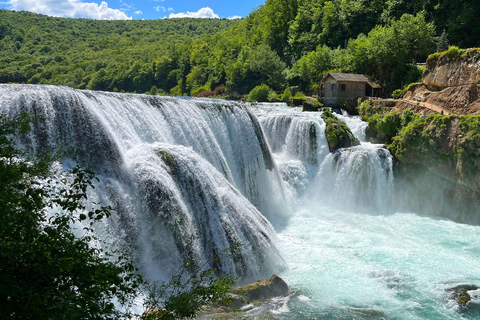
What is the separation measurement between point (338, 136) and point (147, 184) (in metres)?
13.5

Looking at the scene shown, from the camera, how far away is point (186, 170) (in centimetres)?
1109

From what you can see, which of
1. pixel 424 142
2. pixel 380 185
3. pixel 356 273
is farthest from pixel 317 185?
pixel 356 273

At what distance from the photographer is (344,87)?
30.4 metres

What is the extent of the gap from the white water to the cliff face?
9.37m

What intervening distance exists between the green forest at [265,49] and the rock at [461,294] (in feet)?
79.1

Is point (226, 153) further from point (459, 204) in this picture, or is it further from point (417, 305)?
point (459, 204)

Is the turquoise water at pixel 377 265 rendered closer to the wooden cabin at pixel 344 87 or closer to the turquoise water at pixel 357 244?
the turquoise water at pixel 357 244

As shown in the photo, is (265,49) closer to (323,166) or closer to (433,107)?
(433,107)

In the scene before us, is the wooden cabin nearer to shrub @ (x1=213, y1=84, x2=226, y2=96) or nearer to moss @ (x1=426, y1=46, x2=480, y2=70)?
moss @ (x1=426, y1=46, x2=480, y2=70)

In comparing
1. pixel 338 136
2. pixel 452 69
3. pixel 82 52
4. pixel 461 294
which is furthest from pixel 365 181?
pixel 82 52

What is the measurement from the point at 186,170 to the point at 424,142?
1331 centimetres

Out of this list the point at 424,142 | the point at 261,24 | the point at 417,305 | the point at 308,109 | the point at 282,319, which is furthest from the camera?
the point at 261,24

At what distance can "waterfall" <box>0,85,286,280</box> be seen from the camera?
9.71 m

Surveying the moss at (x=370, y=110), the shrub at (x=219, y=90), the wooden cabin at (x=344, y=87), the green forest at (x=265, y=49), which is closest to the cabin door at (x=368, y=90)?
the wooden cabin at (x=344, y=87)
